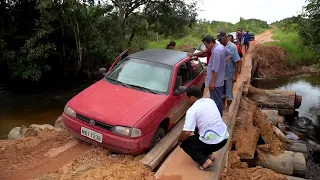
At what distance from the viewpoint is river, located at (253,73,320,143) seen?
12875 millimetres

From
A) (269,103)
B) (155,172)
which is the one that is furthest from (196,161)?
(269,103)

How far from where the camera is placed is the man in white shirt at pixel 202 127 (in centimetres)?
437

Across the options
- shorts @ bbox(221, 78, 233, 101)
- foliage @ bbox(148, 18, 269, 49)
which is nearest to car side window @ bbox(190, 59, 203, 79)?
shorts @ bbox(221, 78, 233, 101)

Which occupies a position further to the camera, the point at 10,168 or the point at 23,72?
the point at 23,72

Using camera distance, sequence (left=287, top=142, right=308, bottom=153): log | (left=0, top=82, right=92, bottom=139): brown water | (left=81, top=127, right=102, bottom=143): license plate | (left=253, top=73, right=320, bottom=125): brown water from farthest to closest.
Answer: (left=253, top=73, right=320, bottom=125): brown water
(left=0, top=82, right=92, bottom=139): brown water
(left=287, top=142, right=308, bottom=153): log
(left=81, top=127, right=102, bottom=143): license plate

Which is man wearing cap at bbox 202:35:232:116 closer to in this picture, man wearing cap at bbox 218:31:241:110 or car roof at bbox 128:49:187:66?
man wearing cap at bbox 218:31:241:110

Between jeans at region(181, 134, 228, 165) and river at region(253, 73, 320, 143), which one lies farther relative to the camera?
river at region(253, 73, 320, 143)

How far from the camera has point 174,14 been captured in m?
18.1

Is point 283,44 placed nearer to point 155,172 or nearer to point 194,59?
point 194,59

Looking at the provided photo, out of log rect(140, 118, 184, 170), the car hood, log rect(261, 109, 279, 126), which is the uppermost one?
the car hood

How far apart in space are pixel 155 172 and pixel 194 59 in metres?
3.54

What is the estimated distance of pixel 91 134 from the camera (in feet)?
17.3

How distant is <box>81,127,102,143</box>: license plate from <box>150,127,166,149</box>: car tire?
3.12 feet

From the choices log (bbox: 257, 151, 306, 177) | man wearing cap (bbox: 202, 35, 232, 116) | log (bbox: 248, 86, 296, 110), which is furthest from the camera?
log (bbox: 248, 86, 296, 110)
